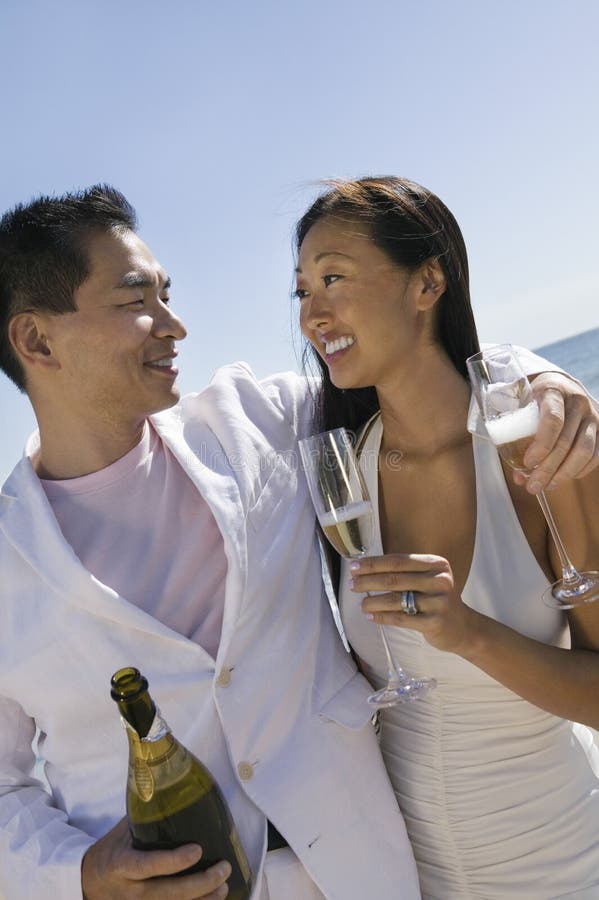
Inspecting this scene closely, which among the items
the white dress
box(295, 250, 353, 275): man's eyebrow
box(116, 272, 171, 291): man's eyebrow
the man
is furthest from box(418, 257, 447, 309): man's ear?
box(116, 272, 171, 291): man's eyebrow

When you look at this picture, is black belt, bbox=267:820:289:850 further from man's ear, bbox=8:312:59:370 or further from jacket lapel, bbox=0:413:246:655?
man's ear, bbox=8:312:59:370

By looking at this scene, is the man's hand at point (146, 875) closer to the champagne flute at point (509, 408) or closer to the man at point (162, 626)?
the man at point (162, 626)

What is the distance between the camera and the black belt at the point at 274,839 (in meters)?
2.74

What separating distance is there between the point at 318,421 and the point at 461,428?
681 millimetres

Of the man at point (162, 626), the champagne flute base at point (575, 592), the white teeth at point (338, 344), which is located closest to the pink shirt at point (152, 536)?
the man at point (162, 626)

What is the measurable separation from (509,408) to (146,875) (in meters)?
1.73

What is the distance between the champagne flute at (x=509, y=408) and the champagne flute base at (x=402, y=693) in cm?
51

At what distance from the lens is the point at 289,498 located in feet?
10.5

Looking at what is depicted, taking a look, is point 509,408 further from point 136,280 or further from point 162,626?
point 136,280

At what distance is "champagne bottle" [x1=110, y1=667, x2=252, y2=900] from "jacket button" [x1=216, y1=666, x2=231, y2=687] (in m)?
0.35

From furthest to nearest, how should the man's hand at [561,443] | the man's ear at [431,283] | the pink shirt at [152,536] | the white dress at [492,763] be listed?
the man's ear at [431,283] → the pink shirt at [152,536] → the white dress at [492,763] → the man's hand at [561,443]

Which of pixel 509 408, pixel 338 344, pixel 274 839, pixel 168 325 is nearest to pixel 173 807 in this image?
pixel 274 839

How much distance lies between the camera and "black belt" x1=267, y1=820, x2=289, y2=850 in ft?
9.00

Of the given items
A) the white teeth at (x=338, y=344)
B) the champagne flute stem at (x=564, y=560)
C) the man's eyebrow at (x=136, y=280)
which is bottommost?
the champagne flute stem at (x=564, y=560)
